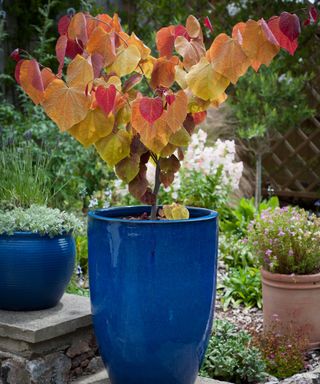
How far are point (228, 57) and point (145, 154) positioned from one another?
41 centimetres

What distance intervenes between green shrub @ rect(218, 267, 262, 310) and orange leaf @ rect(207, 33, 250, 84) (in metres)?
1.80

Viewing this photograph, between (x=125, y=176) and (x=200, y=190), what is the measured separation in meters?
2.53

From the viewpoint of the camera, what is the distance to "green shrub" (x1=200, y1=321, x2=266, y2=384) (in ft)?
8.03

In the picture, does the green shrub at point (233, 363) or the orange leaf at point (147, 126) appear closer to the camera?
the orange leaf at point (147, 126)

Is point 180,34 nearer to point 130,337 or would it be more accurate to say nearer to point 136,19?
point 130,337

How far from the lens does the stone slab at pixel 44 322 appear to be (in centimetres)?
208

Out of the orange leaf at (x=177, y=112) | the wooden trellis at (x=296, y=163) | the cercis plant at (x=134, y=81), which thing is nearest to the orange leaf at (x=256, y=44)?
the cercis plant at (x=134, y=81)

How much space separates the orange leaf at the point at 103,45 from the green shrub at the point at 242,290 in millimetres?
1814

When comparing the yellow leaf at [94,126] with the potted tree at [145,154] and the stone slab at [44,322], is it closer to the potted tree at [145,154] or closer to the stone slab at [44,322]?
the potted tree at [145,154]

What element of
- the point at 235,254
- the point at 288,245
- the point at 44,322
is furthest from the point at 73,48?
the point at 235,254

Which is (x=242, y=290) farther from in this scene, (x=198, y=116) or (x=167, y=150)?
(x=167, y=150)

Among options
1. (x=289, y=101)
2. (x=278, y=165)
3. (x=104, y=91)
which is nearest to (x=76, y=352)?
(x=104, y=91)

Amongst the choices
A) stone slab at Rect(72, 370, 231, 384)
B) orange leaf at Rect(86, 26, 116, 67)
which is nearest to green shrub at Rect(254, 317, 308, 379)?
stone slab at Rect(72, 370, 231, 384)

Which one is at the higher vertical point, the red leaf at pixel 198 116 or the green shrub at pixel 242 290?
the red leaf at pixel 198 116
